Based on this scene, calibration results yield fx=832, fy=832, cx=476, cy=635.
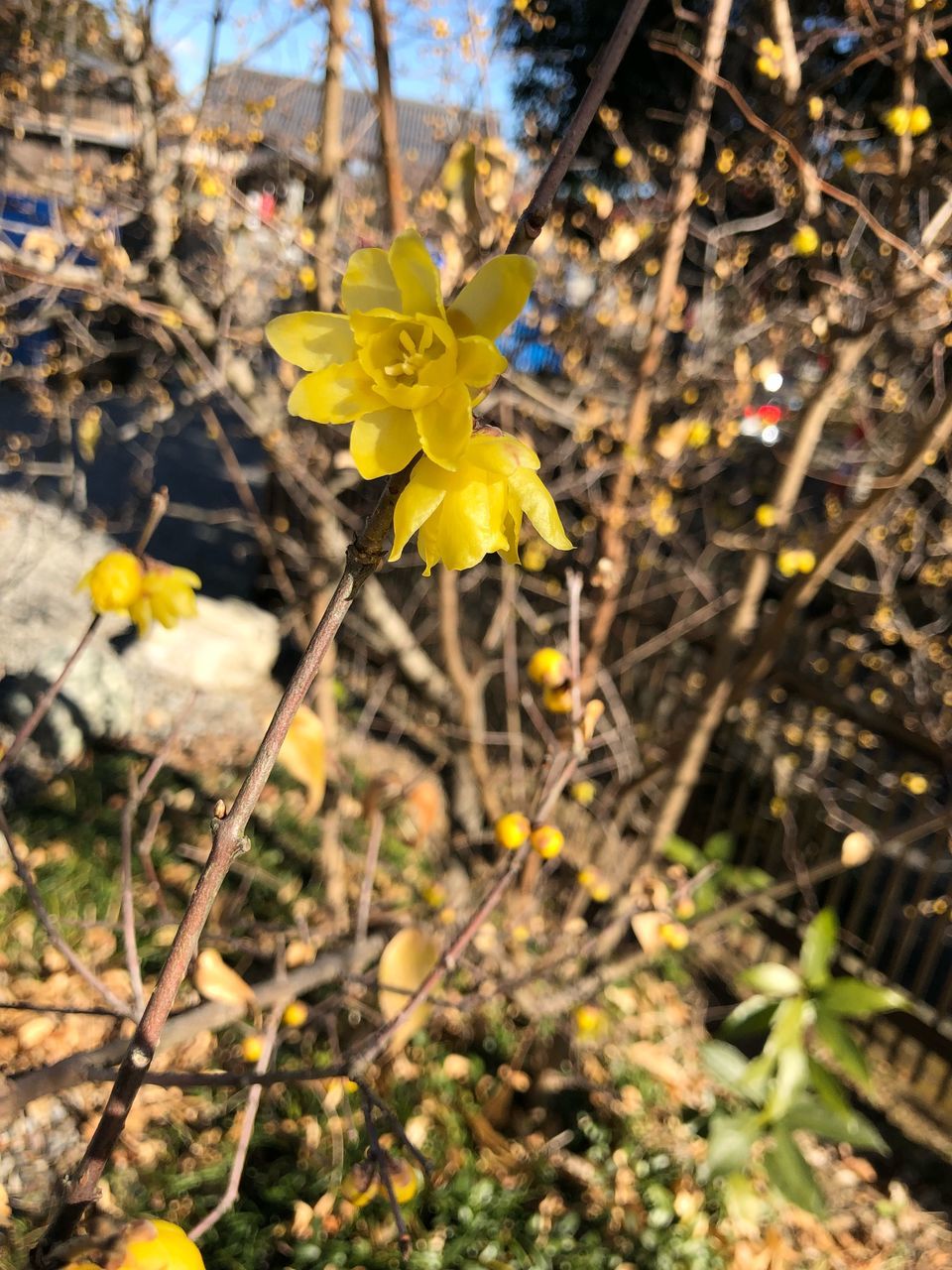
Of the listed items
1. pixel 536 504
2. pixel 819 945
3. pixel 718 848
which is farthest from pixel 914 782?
pixel 536 504

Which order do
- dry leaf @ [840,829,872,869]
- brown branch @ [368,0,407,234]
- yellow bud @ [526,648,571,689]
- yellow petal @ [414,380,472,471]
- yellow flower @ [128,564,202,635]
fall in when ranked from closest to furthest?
1. yellow petal @ [414,380,472,471]
2. yellow bud @ [526,648,571,689]
3. yellow flower @ [128,564,202,635]
4. dry leaf @ [840,829,872,869]
5. brown branch @ [368,0,407,234]

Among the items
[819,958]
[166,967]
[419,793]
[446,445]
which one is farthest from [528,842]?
[819,958]

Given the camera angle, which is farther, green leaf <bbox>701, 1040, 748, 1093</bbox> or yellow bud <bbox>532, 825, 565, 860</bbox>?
green leaf <bbox>701, 1040, 748, 1093</bbox>

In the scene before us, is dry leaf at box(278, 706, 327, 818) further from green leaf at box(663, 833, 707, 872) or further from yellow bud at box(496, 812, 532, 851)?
green leaf at box(663, 833, 707, 872)

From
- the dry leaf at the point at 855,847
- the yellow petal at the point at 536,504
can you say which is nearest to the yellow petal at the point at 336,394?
the yellow petal at the point at 536,504

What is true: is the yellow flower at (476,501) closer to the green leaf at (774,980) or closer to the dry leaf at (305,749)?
the dry leaf at (305,749)

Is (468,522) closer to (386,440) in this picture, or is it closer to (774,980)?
(386,440)

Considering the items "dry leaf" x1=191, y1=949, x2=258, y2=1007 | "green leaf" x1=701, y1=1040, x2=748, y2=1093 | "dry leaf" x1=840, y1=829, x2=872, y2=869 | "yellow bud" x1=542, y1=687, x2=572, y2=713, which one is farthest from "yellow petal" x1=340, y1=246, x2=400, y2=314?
"green leaf" x1=701, y1=1040, x2=748, y2=1093

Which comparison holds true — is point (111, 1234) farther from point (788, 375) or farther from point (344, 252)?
point (788, 375)
